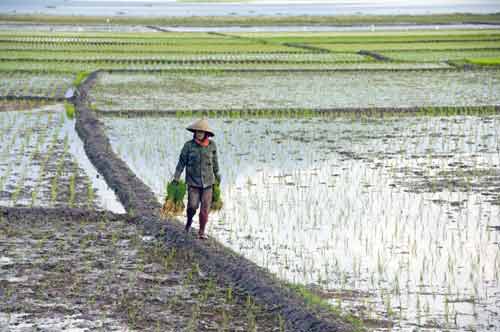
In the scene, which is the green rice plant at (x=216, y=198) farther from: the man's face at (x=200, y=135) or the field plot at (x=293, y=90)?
the field plot at (x=293, y=90)

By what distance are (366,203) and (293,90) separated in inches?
380

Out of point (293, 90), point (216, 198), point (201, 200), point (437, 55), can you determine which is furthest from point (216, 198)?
point (437, 55)

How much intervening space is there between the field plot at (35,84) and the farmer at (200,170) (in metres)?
10.2

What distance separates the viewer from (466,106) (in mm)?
15211

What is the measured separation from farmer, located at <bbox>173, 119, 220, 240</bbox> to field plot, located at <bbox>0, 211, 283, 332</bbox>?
401 mm

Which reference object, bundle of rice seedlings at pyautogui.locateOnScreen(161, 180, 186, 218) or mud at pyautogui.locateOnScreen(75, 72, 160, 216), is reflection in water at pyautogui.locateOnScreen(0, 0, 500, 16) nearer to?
mud at pyautogui.locateOnScreen(75, 72, 160, 216)

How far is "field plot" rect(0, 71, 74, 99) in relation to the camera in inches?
674

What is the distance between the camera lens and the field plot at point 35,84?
56.1 ft

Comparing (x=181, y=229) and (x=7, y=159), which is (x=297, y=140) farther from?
(x=181, y=229)

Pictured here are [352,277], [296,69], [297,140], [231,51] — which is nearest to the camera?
[352,277]

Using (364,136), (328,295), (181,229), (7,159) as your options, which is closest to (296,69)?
(364,136)

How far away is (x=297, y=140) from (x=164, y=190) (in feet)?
11.2

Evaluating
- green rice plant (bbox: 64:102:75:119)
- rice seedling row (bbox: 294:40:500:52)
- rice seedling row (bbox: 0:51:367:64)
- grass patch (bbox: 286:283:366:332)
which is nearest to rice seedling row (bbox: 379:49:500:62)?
rice seedling row (bbox: 294:40:500:52)

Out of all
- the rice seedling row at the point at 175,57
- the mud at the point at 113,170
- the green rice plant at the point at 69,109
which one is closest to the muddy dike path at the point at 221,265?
the mud at the point at 113,170
